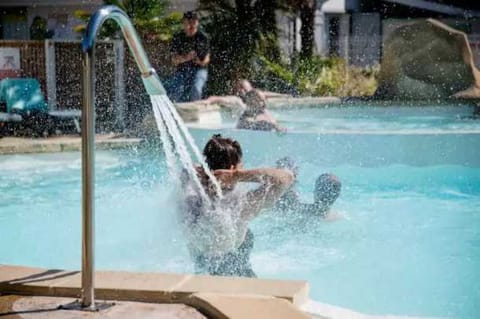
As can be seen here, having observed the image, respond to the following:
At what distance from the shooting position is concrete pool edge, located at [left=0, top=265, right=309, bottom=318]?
8.72ft

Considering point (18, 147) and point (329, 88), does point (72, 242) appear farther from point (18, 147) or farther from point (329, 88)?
point (329, 88)

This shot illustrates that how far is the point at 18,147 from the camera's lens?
32.4 feet

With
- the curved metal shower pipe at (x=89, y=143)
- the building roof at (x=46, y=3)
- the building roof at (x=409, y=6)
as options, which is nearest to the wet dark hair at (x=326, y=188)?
the curved metal shower pipe at (x=89, y=143)

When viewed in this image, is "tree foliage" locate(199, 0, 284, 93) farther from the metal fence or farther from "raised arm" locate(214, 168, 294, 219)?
"raised arm" locate(214, 168, 294, 219)

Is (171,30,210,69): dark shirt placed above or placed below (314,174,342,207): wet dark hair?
above

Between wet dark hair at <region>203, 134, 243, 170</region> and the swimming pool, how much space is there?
3.21 ft

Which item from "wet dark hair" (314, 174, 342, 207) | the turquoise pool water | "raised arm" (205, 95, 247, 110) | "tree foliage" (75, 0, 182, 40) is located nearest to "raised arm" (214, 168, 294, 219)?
"wet dark hair" (314, 174, 342, 207)

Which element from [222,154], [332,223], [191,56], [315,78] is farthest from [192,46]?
[222,154]

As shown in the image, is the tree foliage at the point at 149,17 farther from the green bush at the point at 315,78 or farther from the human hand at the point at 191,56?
the human hand at the point at 191,56

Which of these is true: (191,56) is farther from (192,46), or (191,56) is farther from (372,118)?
(372,118)

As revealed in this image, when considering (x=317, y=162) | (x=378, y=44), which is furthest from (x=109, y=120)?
(x=378, y=44)

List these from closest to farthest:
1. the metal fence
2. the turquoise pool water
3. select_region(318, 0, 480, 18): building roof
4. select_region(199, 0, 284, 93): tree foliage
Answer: the turquoise pool water < the metal fence < select_region(199, 0, 284, 93): tree foliage < select_region(318, 0, 480, 18): building roof

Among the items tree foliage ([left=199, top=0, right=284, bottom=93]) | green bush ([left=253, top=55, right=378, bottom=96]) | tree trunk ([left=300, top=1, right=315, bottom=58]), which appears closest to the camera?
green bush ([left=253, top=55, right=378, bottom=96])

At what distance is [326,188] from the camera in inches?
226
